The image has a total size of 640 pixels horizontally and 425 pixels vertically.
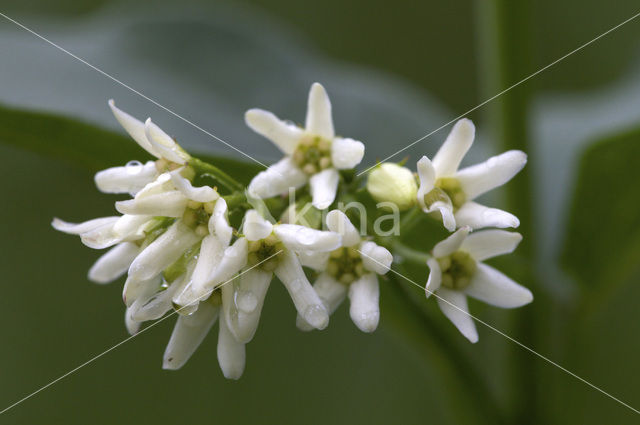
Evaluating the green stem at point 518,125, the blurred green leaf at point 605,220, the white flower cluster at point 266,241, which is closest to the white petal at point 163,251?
the white flower cluster at point 266,241

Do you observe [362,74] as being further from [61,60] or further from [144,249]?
[144,249]

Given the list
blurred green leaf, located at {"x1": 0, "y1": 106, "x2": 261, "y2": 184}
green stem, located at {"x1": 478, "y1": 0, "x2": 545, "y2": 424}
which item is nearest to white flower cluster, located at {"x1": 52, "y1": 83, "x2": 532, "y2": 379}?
blurred green leaf, located at {"x1": 0, "y1": 106, "x2": 261, "y2": 184}

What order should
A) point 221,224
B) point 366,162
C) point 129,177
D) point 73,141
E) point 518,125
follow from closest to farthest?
point 221,224, point 129,177, point 73,141, point 518,125, point 366,162

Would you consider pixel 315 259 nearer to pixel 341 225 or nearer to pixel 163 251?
pixel 341 225

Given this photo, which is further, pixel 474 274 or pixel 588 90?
pixel 588 90

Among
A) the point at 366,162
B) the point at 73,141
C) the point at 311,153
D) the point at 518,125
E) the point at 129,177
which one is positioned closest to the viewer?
the point at 129,177

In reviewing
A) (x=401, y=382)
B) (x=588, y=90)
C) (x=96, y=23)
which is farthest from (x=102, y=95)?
(x=588, y=90)

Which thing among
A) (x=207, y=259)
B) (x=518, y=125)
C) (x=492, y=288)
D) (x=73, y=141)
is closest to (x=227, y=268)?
(x=207, y=259)
